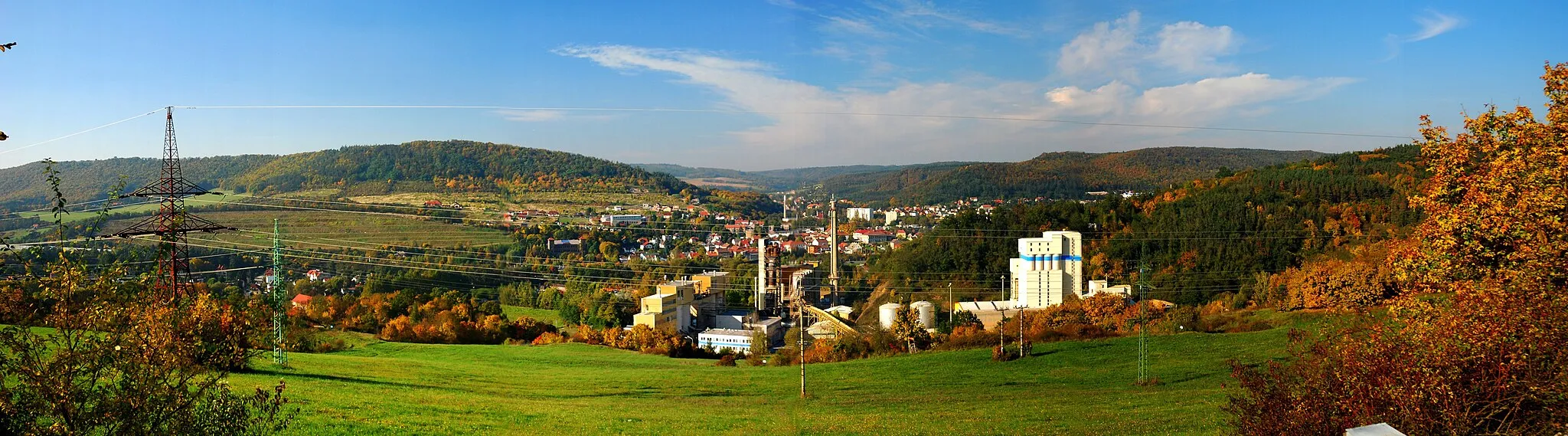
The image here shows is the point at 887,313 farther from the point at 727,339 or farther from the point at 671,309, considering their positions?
the point at 671,309

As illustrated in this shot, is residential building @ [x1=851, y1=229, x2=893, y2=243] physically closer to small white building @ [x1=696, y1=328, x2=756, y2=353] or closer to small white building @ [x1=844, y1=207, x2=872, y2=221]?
small white building @ [x1=844, y1=207, x2=872, y2=221]

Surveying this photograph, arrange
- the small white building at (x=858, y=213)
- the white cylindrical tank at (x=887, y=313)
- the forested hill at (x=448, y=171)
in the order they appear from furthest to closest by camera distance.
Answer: the forested hill at (x=448, y=171) → the small white building at (x=858, y=213) → the white cylindrical tank at (x=887, y=313)

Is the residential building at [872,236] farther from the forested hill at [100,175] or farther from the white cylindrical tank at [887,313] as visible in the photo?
the forested hill at [100,175]

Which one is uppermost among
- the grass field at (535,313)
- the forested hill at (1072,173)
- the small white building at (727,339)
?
the forested hill at (1072,173)

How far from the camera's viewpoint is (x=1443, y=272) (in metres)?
6.80

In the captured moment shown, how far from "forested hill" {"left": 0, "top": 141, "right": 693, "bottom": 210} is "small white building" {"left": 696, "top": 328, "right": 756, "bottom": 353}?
64.0 ft

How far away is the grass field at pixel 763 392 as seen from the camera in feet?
28.2

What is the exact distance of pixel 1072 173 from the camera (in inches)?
1676

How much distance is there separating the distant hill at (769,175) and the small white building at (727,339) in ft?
15.2

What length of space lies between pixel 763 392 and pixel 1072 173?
34.4 m

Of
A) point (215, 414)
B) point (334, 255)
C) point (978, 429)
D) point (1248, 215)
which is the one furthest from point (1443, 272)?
point (334, 255)

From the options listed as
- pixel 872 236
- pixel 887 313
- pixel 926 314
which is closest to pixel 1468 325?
pixel 926 314

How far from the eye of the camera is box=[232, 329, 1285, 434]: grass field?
8.59 meters

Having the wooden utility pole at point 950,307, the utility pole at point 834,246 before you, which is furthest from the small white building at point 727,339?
the wooden utility pole at point 950,307
